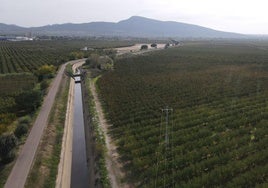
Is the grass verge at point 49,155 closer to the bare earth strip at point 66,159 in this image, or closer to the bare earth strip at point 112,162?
the bare earth strip at point 66,159

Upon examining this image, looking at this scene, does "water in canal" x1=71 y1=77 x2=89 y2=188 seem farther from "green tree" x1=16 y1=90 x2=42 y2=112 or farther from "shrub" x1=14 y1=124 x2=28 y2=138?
"green tree" x1=16 y1=90 x2=42 y2=112

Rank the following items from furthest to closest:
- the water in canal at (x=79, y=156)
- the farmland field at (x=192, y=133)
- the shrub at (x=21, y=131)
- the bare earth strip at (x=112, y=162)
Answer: the shrub at (x=21, y=131), the water in canal at (x=79, y=156), the bare earth strip at (x=112, y=162), the farmland field at (x=192, y=133)

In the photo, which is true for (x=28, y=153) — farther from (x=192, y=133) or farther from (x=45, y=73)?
(x=45, y=73)

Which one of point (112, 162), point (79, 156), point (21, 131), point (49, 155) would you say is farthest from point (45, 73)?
point (112, 162)

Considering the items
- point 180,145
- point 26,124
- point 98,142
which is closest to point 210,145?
point 180,145

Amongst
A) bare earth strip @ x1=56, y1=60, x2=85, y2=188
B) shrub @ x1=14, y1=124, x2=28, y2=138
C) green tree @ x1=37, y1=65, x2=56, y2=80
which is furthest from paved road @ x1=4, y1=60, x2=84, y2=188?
green tree @ x1=37, y1=65, x2=56, y2=80

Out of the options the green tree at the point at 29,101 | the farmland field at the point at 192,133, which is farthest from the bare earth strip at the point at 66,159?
the green tree at the point at 29,101
